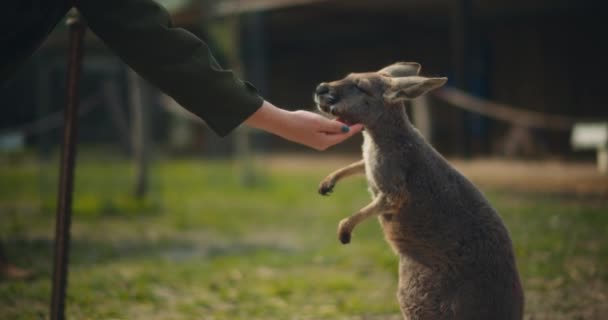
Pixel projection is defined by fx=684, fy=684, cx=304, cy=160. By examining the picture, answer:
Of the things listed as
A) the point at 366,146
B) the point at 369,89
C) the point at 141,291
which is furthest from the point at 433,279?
the point at 141,291

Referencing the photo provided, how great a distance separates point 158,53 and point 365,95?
0.86 meters

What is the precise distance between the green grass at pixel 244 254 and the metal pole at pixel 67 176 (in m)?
0.69

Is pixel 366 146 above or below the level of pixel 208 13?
below

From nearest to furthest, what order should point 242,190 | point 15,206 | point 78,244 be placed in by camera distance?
1. point 78,244
2. point 15,206
3. point 242,190

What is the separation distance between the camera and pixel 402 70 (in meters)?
2.66

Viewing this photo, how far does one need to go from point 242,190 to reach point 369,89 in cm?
704

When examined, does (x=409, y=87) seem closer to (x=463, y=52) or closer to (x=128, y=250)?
(x=128, y=250)

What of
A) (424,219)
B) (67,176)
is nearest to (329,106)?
(424,219)

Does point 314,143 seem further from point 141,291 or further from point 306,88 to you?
point 306,88

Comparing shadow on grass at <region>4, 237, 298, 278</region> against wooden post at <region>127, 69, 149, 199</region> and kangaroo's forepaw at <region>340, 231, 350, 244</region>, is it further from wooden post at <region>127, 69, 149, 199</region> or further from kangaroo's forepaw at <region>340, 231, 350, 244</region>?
kangaroo's forepaw at <region>340, 231, 350, 244</region>

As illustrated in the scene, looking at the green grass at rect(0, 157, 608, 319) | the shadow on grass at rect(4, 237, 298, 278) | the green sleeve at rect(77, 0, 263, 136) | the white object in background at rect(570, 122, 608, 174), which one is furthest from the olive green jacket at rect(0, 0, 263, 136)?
the white object in background at rect(570, 122, 608, 174)

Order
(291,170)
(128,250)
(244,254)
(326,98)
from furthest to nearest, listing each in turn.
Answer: (291,170) < (128,250) < (244,254) < (326,98)

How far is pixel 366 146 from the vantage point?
2754mm

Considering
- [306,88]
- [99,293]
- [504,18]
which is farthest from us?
[306,88]
